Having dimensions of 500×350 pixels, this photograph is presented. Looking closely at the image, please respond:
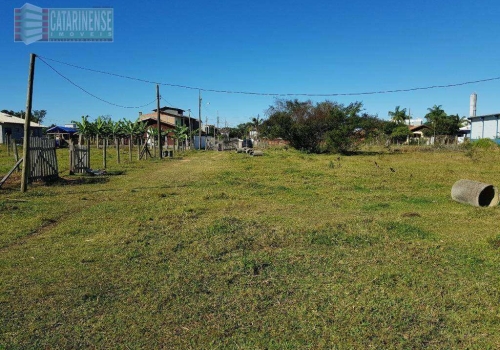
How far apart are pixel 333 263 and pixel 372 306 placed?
4.89ft

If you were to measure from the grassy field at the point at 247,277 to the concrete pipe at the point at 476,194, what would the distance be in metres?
0.67

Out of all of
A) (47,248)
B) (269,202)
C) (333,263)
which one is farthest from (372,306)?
(269,202)

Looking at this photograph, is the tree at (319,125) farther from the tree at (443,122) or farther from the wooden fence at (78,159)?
the tree at (443,122)

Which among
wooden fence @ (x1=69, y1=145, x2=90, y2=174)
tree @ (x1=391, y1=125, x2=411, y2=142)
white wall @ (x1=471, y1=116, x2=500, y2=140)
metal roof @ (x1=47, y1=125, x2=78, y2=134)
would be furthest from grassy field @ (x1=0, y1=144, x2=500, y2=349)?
tree @ (x1=391, y1=125, x2=411, y2=142)

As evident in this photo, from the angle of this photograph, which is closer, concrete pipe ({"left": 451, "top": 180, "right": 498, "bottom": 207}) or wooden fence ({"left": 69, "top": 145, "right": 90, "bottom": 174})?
concrete pipe ({"left": 451, "top": 180, "right": 498, "bottom": 207})

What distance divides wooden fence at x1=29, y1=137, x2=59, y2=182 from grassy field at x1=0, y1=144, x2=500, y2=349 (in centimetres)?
440

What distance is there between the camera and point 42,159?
15000 millimetres

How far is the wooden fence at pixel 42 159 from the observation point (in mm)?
14555

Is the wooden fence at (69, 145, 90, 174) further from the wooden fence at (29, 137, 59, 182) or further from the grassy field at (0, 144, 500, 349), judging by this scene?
the grassy field at (0, 144, 500, 349)

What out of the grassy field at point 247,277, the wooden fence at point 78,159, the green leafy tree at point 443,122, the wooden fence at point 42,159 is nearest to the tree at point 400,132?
the green leafy tree at point 443,122

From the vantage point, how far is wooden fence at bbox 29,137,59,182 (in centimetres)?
1455

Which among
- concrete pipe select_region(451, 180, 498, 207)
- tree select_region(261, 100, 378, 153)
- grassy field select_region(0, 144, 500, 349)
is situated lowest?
grassy field select_region(0, 144, 500, 349)

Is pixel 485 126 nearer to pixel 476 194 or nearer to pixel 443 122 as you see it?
pixel 443 122

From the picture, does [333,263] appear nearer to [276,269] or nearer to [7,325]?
[276,269]
